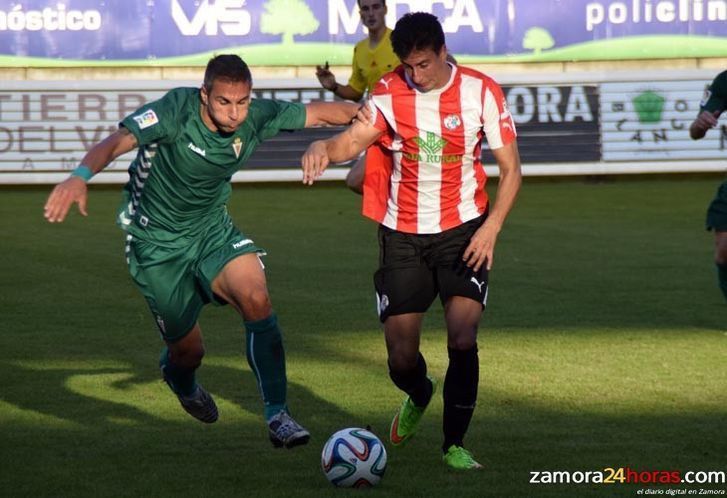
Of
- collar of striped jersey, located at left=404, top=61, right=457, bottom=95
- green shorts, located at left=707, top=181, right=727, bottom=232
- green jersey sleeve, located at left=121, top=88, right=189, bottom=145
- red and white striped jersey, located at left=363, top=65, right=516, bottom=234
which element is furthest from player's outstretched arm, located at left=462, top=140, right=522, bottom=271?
green shorts, located at left=707, top=181, right=727, bottom=232

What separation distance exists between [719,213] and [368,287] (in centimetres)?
336

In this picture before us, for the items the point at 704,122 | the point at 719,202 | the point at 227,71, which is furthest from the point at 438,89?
the point at 719,202

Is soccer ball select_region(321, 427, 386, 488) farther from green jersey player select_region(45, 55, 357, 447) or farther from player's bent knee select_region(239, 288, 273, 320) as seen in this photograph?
player's bent knee select_region(239, 288, 273, 320)

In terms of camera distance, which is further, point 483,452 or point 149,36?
point 149,36

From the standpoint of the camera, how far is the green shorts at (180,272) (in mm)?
6684

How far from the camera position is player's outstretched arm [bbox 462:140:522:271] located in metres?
6.19

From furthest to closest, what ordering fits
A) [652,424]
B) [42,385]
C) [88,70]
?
[88,70]
[42,385]
[652,424]

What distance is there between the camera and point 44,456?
643 cm

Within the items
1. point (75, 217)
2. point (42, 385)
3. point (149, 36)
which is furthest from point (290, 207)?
point (42, 385)

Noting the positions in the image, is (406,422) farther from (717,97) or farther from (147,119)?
(717,97)

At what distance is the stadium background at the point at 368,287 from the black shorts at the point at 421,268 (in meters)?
0.69

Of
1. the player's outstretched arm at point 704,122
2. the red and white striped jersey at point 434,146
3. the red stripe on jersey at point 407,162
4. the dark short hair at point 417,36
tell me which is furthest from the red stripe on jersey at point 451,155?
the player's outstretched arm at point 704,122

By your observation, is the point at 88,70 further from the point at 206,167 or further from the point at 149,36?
the point at 206,167

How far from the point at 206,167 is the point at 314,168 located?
782 mm
